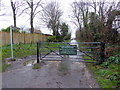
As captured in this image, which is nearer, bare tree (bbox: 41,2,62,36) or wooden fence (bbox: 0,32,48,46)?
wooden fence (bbox: 0,32,48,46)

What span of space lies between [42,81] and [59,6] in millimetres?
22880

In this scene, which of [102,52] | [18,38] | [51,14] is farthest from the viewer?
[51,14]

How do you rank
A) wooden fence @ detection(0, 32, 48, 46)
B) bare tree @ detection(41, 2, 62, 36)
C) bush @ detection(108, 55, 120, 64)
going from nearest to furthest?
bush @ detection(108, 55, 120, 64)
wooden fence @ detection(0, 32, 48, 46)
bare tree @ detection(41, 2, 62, 36)

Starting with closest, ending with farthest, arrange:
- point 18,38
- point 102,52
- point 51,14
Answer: point 102,52 < point 18,38 < point 51,14

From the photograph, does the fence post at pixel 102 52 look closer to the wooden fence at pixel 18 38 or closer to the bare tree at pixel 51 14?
the wooden fence at pixel 18 38

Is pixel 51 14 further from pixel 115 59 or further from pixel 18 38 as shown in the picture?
pixel 115 59

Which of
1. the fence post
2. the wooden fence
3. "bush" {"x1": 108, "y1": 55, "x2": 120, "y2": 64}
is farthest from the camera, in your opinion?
the wooden fence

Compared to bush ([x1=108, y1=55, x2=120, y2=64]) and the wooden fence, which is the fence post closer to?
bush ([x1=108, y1=55, x2=120, y2=64])

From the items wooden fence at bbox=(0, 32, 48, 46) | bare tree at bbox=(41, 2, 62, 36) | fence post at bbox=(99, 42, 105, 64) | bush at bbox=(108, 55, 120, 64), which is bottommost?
bush at bbox=(108, 55, 120, 64)

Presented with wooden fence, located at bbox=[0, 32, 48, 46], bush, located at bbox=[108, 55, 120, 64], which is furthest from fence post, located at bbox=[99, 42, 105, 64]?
wooden fence, located at bbox=[0, 32, 48, 46]

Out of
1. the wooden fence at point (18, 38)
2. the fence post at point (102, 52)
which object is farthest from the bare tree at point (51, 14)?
the fence post at point (102, 52)

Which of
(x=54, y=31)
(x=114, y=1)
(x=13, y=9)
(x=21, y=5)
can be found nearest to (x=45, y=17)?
(x=54, y=31)

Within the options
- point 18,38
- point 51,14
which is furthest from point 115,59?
point 51,14

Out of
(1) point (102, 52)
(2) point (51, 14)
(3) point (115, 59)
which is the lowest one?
(3) point (115, 59)
